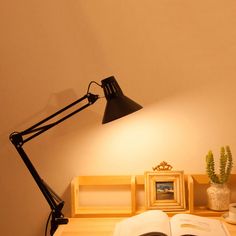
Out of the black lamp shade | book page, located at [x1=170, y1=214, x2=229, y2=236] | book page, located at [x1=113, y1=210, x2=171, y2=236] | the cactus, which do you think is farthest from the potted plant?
the black lamp shade

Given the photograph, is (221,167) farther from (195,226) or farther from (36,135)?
(36,135)

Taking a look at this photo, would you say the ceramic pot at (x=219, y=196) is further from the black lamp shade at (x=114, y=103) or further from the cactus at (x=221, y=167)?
the black lamp shade at (x=114, y=103)

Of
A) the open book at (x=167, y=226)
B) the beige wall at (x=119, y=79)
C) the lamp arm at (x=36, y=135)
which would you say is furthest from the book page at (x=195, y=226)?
the lamp arm at (x=36, y=135)

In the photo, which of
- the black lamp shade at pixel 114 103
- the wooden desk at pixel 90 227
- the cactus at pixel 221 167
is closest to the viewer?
the black lamp shade at pixel 114 103

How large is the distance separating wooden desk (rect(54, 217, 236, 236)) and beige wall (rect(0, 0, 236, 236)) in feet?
0.61

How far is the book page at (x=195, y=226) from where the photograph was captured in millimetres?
1213

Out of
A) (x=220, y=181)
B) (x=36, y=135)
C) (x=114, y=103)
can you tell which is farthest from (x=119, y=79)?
(x=220, y=181)

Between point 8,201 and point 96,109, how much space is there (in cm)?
56

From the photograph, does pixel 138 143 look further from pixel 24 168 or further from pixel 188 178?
pixel 24 168

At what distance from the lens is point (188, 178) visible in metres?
1.48

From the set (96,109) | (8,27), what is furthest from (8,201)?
(8,27)

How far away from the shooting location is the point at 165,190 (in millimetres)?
1482

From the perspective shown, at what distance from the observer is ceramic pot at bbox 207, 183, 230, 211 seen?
144 centimetres

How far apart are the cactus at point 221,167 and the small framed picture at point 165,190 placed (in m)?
0.11
